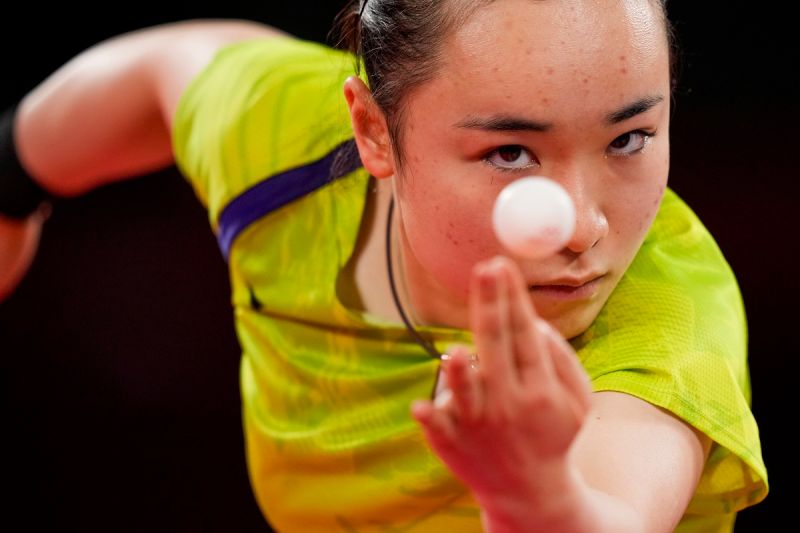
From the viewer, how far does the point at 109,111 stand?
1.24m

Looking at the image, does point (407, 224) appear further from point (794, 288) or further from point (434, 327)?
point (794, 288)

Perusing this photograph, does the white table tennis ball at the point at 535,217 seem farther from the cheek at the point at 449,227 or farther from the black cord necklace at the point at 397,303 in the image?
the black cord necklace at the point at 397,303

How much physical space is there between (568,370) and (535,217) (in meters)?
0.08

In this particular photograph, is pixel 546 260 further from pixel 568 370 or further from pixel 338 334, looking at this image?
pixel 338 334

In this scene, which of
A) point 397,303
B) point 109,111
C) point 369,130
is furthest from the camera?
point 109,111

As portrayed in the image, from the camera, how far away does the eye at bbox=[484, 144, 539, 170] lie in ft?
2.24

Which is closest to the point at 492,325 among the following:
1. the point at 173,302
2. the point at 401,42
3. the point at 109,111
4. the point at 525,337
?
the point at 525,337

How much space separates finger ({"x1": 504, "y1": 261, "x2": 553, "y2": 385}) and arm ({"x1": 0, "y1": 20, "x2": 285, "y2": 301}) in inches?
28.7

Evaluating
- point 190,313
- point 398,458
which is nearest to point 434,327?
point 398,458

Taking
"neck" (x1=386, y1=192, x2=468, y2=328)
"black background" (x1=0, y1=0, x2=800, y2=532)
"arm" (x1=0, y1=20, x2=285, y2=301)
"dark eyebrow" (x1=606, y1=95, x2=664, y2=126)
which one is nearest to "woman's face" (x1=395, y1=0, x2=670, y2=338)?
"dark eyebrow" (x1=606, y1=95, x2=664, y2=126)

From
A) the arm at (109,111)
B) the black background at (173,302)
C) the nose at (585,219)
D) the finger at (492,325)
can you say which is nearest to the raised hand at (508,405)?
the finger at (492,325)

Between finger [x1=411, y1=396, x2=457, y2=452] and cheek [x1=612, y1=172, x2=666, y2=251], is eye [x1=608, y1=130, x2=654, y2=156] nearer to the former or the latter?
cheek [x1=612, y1=172, x2=666, y2=251]

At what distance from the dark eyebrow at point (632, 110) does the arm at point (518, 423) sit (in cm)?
18

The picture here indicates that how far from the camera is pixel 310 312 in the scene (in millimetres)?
967
